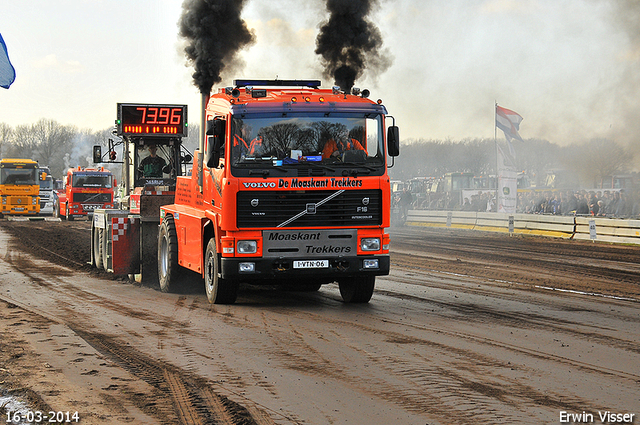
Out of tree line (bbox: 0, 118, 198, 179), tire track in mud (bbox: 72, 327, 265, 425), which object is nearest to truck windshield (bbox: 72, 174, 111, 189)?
tire track in mud (bbox: 72, 327, 265, 425)

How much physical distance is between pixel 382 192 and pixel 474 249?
481 inches

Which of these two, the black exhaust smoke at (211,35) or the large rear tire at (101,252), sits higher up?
the black exhaust smoke at (211,35)

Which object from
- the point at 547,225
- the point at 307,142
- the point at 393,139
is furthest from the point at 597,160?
the point at 307,142

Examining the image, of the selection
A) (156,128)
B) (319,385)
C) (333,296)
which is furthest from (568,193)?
(319,385)

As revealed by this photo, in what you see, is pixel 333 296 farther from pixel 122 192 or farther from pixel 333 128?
pixel 122 192

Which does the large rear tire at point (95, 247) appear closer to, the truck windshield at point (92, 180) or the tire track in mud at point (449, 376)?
the tire track in mud at point (449, 376)

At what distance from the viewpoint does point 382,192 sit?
1010cm

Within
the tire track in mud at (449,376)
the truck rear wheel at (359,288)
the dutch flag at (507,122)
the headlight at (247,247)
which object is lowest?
the tire track in mud at (449,376)

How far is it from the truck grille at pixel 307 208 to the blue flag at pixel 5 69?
3099 mm

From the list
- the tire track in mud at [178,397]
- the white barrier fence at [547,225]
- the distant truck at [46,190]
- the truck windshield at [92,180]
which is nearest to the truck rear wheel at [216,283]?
the tire track in mud at [178,397]

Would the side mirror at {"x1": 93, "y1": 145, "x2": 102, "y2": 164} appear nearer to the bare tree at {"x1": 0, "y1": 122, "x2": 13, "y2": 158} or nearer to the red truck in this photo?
the red truck

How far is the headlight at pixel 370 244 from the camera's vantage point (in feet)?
33.3

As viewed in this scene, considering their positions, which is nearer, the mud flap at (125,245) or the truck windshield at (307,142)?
the truck windshield at (307,142)

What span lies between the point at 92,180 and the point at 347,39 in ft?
86.6
